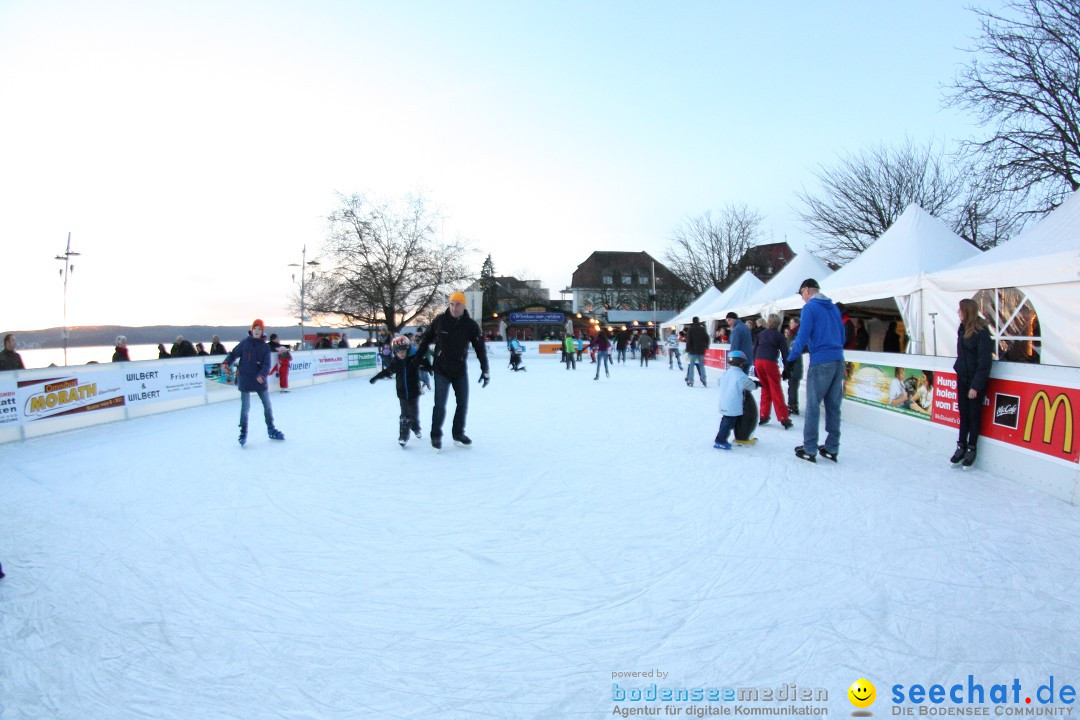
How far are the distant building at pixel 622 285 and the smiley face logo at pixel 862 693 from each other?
173ft

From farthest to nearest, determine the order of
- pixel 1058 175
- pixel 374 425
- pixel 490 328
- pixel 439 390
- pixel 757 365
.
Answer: pixel 490 328 → pixel 1058 175 → pixel 374 425 → pixel 757 365 → pixel 439 390

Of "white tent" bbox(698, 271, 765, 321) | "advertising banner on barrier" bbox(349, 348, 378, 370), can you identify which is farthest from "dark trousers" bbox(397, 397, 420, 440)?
"white tent" bbox(698, 271, 765, 321)

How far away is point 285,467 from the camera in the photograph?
Result: 17.6ft

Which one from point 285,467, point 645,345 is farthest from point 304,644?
point 645,345

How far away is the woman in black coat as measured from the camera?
474 centimetres

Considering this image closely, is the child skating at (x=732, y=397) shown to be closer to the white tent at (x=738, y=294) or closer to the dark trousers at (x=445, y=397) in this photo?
the dark trousers at (x=445, y=397)

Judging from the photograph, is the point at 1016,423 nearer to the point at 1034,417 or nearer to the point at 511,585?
the point at 1034,417

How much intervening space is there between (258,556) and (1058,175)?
17619mm

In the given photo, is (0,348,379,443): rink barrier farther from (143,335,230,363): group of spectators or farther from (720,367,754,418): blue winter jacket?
(720,367,754,418): blue winter jacket

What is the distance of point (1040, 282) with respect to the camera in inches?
236

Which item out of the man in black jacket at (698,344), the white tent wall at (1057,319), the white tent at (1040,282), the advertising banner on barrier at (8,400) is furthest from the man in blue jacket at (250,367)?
the man in black jacket at (698,344)

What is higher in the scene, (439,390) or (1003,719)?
(439,390)

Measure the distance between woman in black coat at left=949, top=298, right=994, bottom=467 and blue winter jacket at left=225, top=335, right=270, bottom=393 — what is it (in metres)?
7.39

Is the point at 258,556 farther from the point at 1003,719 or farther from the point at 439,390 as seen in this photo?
the point at 1003,719
